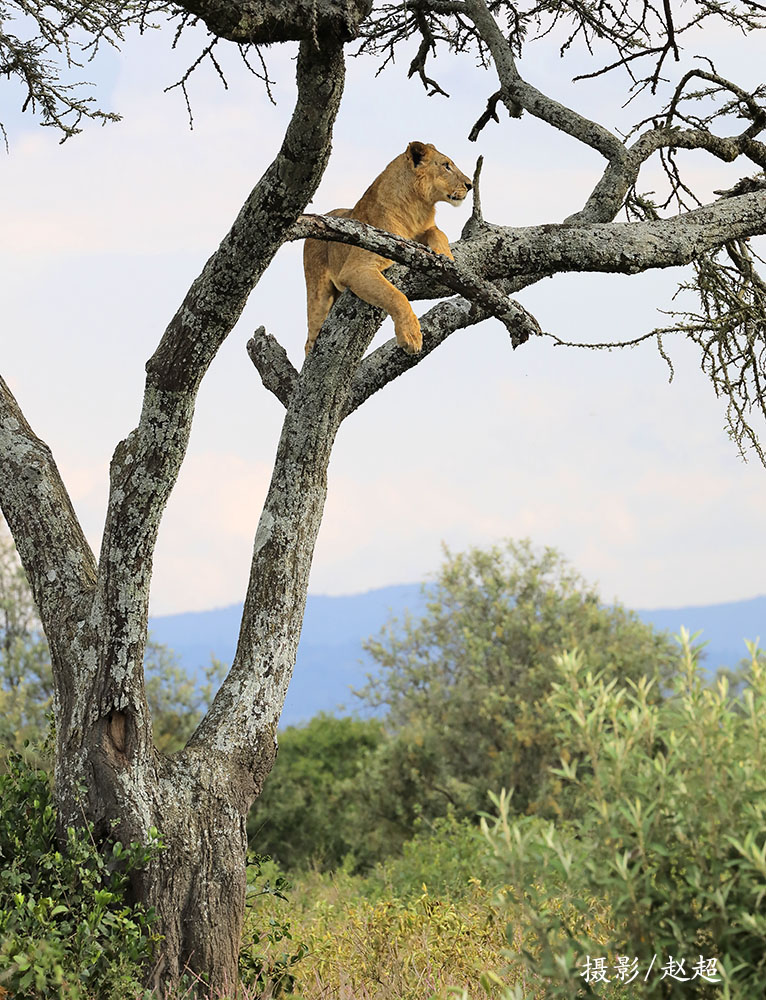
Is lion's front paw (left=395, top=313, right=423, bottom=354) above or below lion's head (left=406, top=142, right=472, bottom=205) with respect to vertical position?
below

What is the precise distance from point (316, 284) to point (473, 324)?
142cm

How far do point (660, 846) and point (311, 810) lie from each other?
15817mm

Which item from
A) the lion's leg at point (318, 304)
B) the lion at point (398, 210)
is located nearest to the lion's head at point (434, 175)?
the lion at point (398, 210)

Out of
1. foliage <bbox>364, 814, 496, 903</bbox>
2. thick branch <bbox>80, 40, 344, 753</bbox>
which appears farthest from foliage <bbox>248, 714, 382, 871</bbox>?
thick branch <bbox>80, 40, 344, 753</bbox>

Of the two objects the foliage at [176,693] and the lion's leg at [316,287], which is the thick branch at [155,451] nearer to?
the lion's leg at [316,287]

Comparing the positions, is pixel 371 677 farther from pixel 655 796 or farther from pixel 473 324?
pixel 655 796

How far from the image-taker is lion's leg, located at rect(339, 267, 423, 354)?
558 cm

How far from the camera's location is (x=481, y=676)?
16250mm

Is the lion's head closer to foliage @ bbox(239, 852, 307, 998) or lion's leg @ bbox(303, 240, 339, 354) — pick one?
lion's leg @ bbox(303, 240, 339, 354)

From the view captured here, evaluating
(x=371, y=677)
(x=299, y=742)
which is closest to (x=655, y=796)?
(x=371, y=677)

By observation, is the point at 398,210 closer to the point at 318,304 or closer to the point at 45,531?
the point at 318,304

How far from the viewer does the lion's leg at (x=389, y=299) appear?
5578 mm

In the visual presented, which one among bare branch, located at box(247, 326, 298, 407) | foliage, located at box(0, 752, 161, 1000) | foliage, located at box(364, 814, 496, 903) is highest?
bare branch, located at box(247, 326, 298, 407)

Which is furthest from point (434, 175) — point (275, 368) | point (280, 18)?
point (280, 18)
